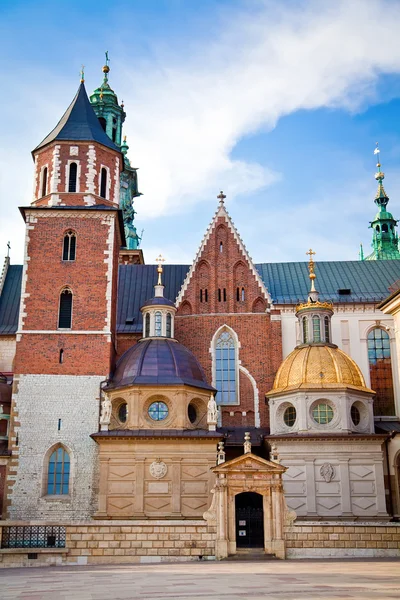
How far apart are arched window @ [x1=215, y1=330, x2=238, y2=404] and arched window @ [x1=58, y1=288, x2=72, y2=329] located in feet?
29.7

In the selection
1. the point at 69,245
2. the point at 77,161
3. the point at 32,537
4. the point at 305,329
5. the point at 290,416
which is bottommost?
the point at 32,537

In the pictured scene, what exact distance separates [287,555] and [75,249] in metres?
19.2

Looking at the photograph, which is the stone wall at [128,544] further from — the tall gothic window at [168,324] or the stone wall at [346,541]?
the tall gothic window at [168,324]

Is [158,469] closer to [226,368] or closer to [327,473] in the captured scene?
[327,473]

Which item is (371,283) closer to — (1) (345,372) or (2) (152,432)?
(1) (345,372)

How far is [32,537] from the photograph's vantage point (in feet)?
83.7

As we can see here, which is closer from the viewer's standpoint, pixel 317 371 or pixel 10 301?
pixel 317 371

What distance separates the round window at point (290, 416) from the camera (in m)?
35.7

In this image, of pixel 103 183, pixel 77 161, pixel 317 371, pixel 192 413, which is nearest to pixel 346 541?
pixel 317 371

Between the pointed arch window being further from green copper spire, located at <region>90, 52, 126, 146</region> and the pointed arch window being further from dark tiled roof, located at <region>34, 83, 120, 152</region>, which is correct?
green copper spire, located at <region>90, 52, 126, 146</region>

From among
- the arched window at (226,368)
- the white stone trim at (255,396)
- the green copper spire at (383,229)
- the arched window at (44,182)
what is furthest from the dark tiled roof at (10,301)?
the green copper spire at (383,229)

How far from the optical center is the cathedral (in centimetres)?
2680

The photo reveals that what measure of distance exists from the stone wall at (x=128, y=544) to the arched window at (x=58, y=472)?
7.50 m

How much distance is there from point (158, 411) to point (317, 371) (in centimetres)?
837
